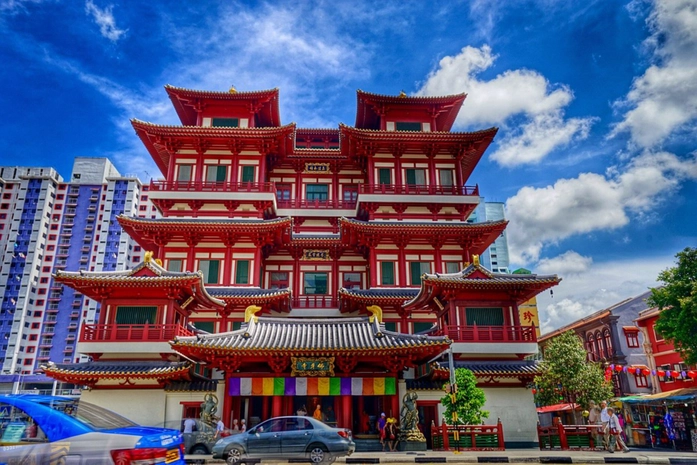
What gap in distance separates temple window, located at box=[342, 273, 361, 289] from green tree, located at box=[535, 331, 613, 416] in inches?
575

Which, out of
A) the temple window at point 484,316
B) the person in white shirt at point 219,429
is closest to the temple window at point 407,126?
the temple window at point 484,316

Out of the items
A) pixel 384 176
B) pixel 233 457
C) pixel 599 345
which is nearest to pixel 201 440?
pixel 233 457

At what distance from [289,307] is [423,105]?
19.9 metres

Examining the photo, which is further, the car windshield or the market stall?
the market stall

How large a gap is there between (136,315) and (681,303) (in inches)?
1328

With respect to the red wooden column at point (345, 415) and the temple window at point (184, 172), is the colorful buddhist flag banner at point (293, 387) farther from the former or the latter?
the temple window at point (184, 172)

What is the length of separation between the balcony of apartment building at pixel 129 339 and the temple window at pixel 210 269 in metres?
7.83

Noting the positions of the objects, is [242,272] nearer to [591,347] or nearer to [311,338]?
[311,338]

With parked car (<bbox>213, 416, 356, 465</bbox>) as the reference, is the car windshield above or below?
above

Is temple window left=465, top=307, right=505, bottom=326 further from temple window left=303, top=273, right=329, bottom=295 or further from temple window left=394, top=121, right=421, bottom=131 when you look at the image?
temple window left=394, top=121, right=421, bottom=131

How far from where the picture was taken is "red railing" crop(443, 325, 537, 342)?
84.0 feet

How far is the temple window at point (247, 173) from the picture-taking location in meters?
36.0

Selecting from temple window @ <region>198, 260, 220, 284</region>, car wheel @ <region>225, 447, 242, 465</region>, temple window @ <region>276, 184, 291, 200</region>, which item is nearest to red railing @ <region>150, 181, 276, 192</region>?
temple window @ <region>276, 184, 291, 200</region>

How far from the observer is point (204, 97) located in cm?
3659
